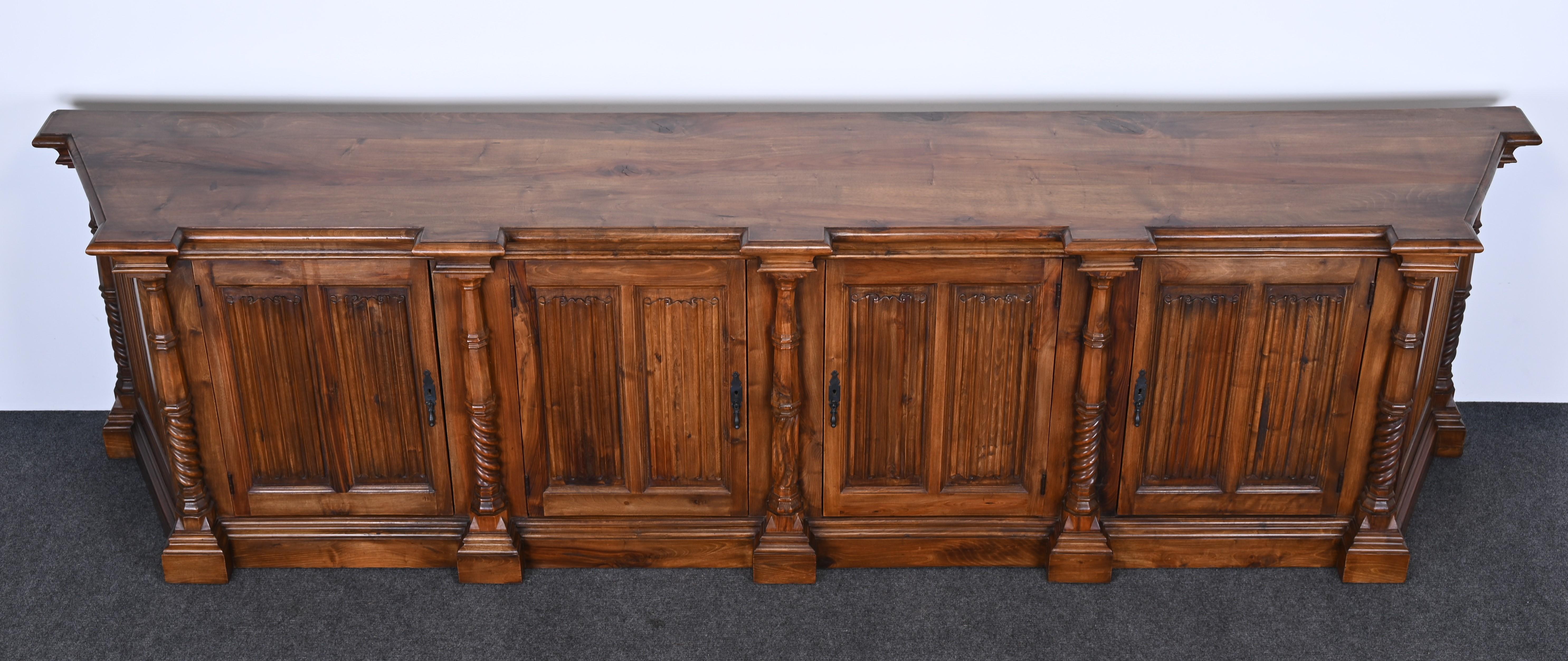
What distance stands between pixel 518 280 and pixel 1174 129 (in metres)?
1.47

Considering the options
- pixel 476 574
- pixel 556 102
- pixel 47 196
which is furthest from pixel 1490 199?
pixel 47 196

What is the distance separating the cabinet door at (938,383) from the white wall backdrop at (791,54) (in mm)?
690

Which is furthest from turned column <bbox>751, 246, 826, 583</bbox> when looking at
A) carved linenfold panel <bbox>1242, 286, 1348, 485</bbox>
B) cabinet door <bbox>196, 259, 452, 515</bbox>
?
carved linenfold panel <bbox>1242, 286, 1348, 485</bbox>

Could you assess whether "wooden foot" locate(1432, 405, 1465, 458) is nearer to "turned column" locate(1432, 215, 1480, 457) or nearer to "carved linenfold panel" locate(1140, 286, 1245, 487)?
"turned column" locate(1432, 215, 1480, 457)

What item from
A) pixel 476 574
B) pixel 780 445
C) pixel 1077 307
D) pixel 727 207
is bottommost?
pixel 476 574

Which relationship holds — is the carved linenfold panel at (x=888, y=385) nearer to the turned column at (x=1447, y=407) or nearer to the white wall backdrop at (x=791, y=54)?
the white wall backdrop at (x=791, y=54)

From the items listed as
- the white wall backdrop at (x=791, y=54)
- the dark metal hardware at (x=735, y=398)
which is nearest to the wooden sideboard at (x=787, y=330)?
the dark metal hardware at (x=735, y=398)

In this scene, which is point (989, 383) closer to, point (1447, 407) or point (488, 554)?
point (488, 554)

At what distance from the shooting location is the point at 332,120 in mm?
2885

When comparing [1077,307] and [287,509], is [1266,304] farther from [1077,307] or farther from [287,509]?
[287,509]

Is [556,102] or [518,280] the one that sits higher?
[556,102]

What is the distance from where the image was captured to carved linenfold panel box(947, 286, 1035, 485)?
8.36ft

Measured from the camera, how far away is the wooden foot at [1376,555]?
109 inches

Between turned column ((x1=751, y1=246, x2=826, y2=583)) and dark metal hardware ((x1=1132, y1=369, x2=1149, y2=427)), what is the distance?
2.28ft
